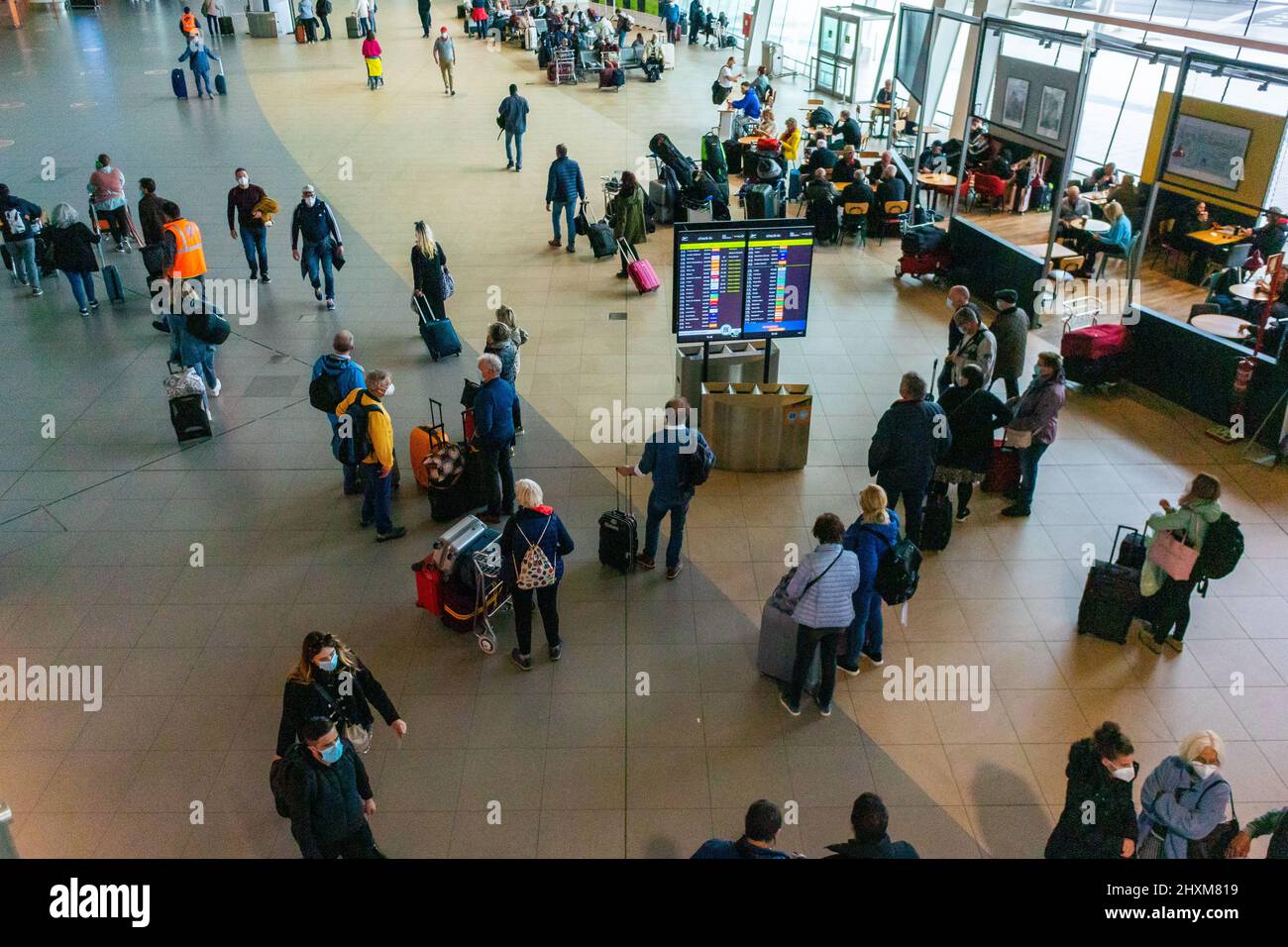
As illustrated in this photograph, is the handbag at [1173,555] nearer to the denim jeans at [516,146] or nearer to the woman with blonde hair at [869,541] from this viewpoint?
the woman with blonde hair at [869,541]

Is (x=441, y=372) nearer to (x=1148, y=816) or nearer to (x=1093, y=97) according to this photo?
(x=1148, y=816)

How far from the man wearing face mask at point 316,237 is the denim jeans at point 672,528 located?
23.0 feet

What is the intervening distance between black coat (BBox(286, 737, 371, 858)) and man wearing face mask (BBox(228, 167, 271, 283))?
1032 cm

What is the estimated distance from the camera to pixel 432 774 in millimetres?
6078

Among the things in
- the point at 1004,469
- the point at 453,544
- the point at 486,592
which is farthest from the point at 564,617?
the point at 1004,469

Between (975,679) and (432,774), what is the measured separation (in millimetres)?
3804

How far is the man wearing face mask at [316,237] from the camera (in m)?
12.2

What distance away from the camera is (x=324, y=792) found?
4.56 meters

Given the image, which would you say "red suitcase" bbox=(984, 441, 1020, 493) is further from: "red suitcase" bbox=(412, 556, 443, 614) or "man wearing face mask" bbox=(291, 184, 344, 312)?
"man wearing face mask" bbox=(291, 184, 344, 312)

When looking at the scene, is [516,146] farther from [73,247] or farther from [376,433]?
[376,433]

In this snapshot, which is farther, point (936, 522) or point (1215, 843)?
point (936, 522)

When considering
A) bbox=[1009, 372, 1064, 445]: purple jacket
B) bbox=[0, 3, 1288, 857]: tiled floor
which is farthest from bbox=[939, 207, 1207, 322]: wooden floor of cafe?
bbox=[1009, 372, 1064, 445]: purple jacket

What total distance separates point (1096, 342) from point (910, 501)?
14.5ft
